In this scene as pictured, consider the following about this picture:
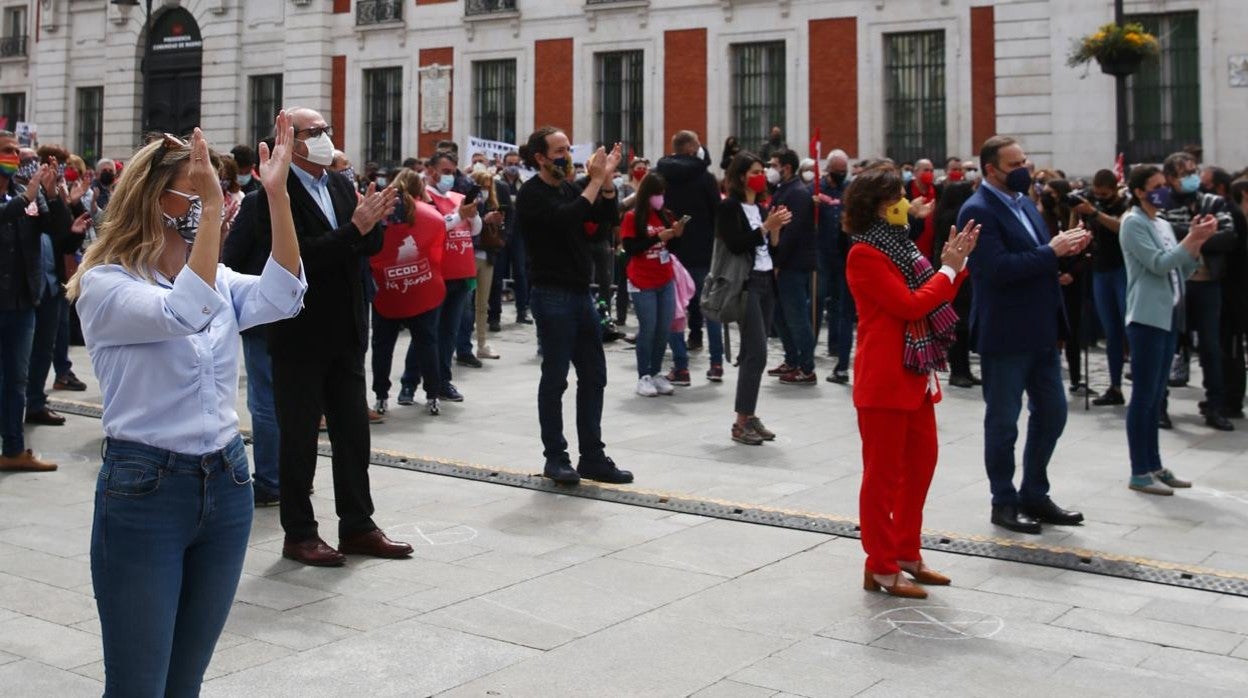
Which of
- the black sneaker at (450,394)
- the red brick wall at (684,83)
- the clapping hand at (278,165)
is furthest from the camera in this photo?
the red brick wall at (684,83)

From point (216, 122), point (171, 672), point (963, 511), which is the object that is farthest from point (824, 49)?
point (171, 672)

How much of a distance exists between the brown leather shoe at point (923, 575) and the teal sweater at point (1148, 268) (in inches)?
105

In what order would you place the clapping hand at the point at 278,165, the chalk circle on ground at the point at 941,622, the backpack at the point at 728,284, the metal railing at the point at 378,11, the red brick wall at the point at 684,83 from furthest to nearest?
the metal railing at the point at 378,11, the red brick wall at the point at 684,83, the backpack at the point at 728,284, the chalk circle on ground at the point at 941,622, the clapping hand at the point at 278,165

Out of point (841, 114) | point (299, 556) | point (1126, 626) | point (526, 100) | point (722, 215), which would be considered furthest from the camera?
point (526, 100)

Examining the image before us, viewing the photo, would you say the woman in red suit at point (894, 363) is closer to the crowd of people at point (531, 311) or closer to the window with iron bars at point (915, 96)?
the crowd of people at point (531, 311)

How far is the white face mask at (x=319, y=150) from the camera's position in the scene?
629 cm

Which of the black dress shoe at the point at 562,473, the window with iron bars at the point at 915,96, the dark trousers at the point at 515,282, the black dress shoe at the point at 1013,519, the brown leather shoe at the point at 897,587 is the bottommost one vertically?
the brown leather shoe at the point at 897,587

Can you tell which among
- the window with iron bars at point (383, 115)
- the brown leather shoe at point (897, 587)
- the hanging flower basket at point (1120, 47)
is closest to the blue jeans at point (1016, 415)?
the brown leather shoe at point (897, 587)

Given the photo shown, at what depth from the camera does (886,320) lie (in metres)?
5.91

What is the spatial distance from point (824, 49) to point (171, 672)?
23.5m

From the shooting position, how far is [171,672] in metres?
3.48

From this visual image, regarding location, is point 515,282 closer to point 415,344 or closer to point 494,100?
point 415,344

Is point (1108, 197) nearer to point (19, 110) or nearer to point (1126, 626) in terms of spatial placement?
point (1126, 626)

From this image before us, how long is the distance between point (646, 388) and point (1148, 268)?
15.1ft
